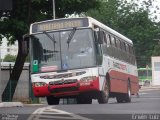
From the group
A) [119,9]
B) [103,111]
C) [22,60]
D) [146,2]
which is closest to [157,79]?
[119,9]

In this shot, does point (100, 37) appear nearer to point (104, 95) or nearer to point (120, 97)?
point (104, 95)

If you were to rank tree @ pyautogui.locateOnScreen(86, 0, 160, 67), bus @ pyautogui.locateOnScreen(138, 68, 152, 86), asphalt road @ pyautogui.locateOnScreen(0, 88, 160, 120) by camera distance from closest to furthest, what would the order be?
asphalt road @ pyautogui.locateOnScreen(0, 88, 160, 120) → tree @ pyautogui.locateOnScreen(86, 0, 160, 67) → bus @ pyautogui.locateOnScreen(138, 68, 152, 86)

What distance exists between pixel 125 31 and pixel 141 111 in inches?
2071

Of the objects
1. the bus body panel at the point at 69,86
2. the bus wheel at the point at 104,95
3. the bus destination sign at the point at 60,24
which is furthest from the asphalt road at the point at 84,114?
the bus destination sign at the point at 60,24

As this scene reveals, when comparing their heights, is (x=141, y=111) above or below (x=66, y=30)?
below

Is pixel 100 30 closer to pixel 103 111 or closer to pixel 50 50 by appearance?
pixel 50 50

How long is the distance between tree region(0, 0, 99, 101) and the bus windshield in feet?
38.8

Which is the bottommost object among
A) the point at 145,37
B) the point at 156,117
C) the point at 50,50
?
the point at 156,117

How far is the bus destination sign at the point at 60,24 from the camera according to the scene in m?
18.7

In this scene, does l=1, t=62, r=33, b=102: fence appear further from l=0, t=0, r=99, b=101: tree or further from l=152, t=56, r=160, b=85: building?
l=152, t=56, r=160, b=85: building

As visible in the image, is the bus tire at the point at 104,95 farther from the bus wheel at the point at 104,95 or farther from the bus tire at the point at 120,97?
the bus tire at the point at 120,97

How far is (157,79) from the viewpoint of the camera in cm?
8756

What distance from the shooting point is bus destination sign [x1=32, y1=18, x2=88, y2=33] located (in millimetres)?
18666

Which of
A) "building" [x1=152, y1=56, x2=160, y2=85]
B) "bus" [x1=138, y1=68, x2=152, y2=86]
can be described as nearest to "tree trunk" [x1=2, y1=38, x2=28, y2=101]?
"building" [x1=152, y1=56, x2=160, y2=85]
